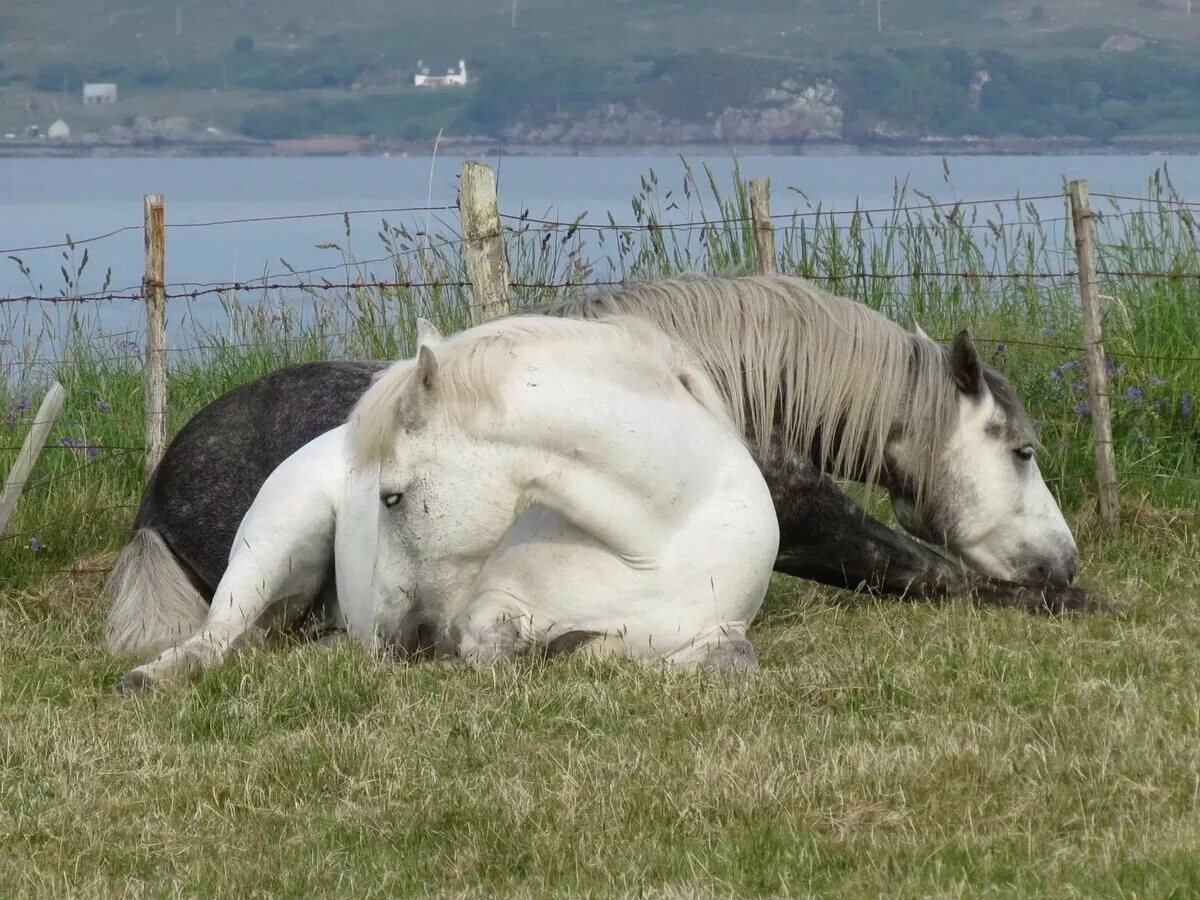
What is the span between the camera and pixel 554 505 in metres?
4.20

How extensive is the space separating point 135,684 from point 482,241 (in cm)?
264

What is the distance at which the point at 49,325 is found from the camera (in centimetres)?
902

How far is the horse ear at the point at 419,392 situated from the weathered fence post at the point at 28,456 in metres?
2.90

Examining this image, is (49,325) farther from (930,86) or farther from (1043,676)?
(930,86)

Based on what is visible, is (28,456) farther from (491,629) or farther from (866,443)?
(866,443)

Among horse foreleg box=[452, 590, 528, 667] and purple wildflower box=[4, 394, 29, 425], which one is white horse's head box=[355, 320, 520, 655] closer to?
horse foreleg box=[452, 590, 528, 667]

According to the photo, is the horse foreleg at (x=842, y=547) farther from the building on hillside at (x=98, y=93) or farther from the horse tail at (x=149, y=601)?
the building on hillside at (x=98, y=93)

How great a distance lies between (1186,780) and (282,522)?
8.80 feet

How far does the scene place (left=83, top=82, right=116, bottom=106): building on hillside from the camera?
17838 centimetres

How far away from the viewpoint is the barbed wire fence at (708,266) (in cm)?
659

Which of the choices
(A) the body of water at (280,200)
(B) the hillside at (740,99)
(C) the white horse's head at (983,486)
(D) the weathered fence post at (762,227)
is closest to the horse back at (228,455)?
(C) the white horse's head at (983,486)

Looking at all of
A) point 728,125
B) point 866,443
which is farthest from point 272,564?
point 728,125

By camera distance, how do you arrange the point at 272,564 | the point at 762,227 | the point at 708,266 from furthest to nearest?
the point at 708,266 → the point at 762,227 → the point at 272,564

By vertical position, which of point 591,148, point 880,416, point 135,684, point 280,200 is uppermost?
point 880,416
